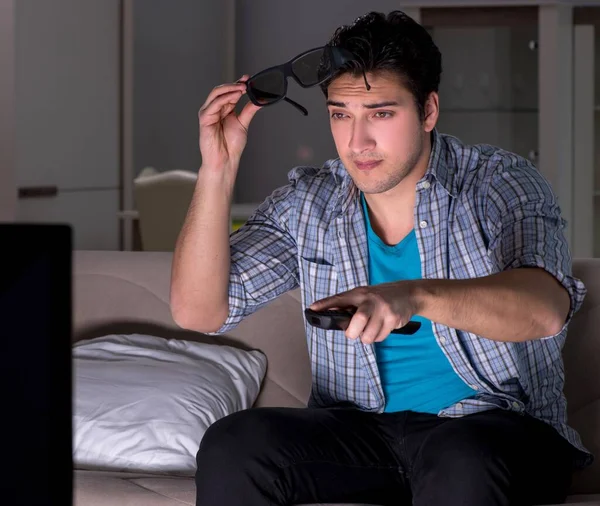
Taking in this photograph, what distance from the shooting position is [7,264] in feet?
1.76

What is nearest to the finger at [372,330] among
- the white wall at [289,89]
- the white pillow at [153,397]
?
the white pillow at [153,397]

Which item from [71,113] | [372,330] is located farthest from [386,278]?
[71,113]

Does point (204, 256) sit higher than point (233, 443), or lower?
higher

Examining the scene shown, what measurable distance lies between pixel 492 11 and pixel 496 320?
132 inches

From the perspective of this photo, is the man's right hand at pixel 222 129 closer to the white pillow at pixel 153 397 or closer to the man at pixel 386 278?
Answer: the man at pixel 386 278

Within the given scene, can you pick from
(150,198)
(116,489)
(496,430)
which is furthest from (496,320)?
(150,198)

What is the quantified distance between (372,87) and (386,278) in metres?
0.35

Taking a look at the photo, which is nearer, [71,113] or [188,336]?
[188,336]

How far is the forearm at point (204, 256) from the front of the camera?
1.75 meters

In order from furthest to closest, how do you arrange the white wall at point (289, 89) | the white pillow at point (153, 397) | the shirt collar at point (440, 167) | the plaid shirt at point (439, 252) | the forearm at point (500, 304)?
1. the white wall at point (289, 89)
2. the white pillow at point (153, 397)
3. the shirt collar at point (440, 167)
4. the plaid shirt at point (439, 252)
5. the forearm at point (500, 304)

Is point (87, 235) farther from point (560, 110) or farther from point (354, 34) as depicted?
point (354, 34)

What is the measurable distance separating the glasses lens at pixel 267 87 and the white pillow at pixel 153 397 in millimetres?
645

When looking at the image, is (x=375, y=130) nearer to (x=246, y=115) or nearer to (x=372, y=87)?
(x=372, y=87)

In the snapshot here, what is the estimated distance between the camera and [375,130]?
1784 mm
